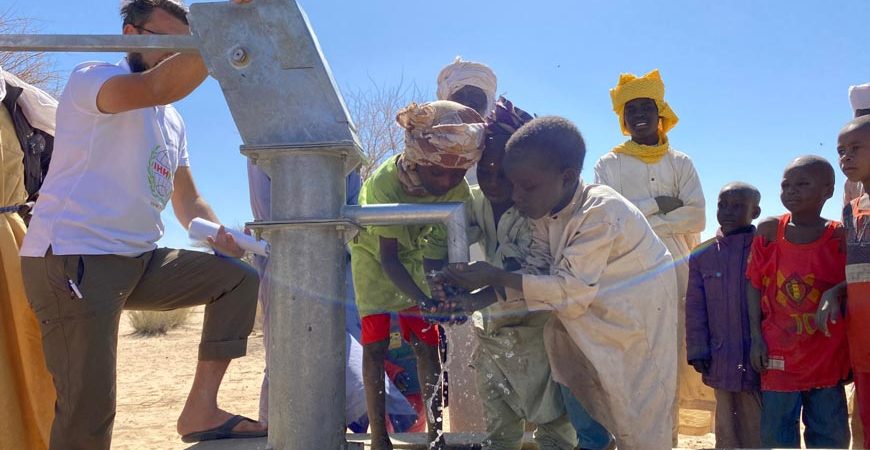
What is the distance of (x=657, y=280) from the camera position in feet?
8.04

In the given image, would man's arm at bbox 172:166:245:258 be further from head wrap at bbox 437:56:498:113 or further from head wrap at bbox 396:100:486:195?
head wrap at bbox 437:56:498:113

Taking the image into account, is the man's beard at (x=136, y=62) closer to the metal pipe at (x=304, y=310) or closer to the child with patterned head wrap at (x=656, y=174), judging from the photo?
the metal pipe at (x=304, y=310)

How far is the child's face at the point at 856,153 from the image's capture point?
124 inches

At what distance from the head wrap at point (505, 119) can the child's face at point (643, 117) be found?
159 cm

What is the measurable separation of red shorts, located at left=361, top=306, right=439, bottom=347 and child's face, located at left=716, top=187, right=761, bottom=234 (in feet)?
5.63

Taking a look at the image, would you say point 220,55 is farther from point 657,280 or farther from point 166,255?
point 657,280

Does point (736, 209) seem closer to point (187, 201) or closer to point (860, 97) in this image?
point (860, 97)

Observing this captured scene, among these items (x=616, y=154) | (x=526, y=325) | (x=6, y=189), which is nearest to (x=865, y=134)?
(x=616, y=154)

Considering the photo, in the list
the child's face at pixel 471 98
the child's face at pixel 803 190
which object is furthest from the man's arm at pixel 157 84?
the child's face at pixel 803 190

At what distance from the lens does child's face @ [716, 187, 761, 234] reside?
3.83 metres

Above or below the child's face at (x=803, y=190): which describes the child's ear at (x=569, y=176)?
below

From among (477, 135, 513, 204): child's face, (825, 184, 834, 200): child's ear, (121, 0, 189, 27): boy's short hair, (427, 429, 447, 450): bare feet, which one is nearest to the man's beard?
(121, 0, 189, 27): boy's short hair

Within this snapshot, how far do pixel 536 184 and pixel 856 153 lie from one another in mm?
1694

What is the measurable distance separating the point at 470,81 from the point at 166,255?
2.00 m
